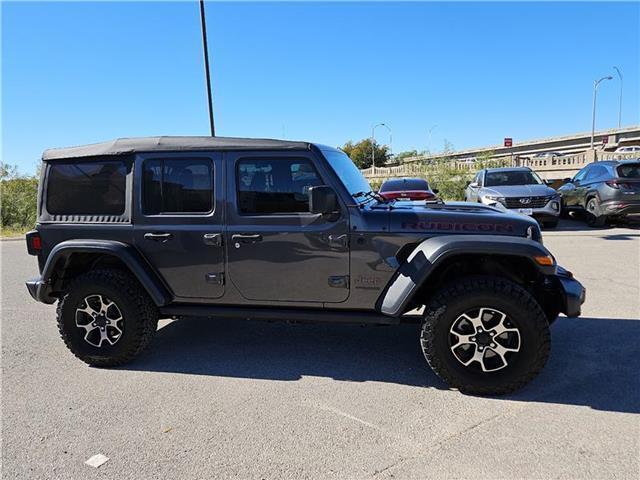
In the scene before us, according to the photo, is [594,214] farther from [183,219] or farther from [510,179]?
[183,219]

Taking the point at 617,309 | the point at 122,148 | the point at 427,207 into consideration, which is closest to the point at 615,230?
the point at 617,309

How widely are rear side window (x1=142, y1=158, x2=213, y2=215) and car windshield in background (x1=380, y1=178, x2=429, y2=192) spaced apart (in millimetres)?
8968

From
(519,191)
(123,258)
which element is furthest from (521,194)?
(123,258)

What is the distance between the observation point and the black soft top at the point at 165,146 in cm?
364

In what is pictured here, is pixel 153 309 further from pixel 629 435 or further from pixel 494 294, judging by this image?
pixel 629 435

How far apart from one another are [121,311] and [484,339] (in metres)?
2.89

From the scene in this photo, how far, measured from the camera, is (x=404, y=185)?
1240 cm

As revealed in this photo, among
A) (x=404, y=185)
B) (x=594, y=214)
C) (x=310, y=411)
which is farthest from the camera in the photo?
(x=404, y=185)

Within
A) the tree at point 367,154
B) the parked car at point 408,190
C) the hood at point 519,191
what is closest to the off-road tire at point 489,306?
the parked car at point 408,190

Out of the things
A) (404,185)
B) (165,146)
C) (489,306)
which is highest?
(165,146)

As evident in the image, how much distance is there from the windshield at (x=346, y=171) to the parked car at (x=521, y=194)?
733cm

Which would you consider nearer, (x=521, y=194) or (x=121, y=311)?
(x=121, y=311)

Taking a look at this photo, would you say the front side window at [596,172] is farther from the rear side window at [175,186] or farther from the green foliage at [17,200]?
the green foliage at [17,200]

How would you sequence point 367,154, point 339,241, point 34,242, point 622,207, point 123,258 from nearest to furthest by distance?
point 339,241 → point 123,258 → point 34,242 → point 622,207 → point 367,154
